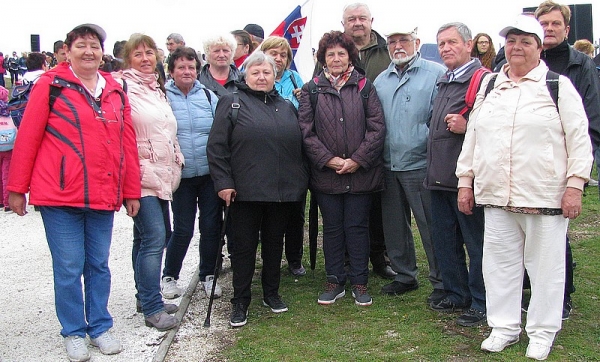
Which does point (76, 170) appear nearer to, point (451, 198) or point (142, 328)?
point (142, 328)

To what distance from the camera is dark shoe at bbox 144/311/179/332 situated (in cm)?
482

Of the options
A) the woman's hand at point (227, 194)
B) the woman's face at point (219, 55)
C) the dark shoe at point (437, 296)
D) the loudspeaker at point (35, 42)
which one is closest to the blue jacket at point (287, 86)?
the woman's face at point (219, 55)

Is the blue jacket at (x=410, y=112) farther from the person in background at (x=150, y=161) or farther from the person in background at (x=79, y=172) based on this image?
the person in background at (x=79, y=172)

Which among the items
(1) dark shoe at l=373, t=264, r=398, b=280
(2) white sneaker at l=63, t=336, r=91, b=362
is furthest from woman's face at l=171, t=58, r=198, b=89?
(1) dark shoe at l=373, t=264, r=398, b=280

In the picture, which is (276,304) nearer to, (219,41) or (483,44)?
(219,41)

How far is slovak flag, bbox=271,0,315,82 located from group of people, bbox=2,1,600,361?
1.34 m

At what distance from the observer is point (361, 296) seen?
5.40 m

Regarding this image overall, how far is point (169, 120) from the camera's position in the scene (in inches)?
191

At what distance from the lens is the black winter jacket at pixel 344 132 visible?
16.9ft

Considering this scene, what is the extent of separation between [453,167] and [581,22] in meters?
7.21

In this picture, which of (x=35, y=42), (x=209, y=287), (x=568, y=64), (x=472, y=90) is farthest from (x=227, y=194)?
(x=35, y=42)

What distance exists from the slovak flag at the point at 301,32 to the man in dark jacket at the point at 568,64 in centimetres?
300

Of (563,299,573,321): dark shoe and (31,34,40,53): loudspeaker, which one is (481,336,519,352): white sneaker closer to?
(563,299,573,321): dark shoe

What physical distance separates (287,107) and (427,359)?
2.25 m
